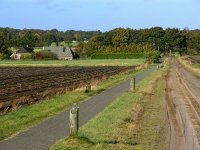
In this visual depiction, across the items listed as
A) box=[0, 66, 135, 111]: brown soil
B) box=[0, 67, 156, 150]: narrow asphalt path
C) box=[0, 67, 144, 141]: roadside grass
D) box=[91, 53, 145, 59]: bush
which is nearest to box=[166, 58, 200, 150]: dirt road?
box=[0, 67, 156, 150]: narrow asphalt path

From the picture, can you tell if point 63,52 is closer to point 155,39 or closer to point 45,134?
point 155,39

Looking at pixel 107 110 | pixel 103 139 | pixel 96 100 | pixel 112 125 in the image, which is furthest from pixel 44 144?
pixel 96 100

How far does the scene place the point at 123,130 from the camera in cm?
1598

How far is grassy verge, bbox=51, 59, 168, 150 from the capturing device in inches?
516

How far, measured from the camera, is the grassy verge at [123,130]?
13.1m

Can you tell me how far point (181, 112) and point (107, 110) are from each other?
12.2 feet

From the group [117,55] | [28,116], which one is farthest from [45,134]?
[117,55]

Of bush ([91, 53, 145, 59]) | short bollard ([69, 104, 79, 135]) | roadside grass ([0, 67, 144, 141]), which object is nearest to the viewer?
short bollard ([69, 104, 79, 135])

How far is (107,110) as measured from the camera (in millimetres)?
21047

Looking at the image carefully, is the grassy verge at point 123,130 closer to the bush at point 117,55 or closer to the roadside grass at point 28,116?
the roadside grass at point 28,116

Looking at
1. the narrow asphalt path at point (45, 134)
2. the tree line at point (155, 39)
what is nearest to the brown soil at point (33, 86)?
the narrow asphalt path at point (45, 134)

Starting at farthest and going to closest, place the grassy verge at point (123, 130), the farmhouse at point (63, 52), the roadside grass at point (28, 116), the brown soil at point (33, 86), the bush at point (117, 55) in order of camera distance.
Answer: the farmhouse at point (63, 52), the bush at point (117, 55), the brown soil at point (33, 86), the roadside grass at point (28, 116), the grassy verge at point (123, 130)

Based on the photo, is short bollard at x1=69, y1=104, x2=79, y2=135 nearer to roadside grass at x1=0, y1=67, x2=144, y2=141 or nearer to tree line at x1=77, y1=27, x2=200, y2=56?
roadside grass at x1=0, y1=67, x2=144, y2=141

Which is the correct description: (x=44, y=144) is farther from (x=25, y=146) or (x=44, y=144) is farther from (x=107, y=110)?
(x=107, y=110)
